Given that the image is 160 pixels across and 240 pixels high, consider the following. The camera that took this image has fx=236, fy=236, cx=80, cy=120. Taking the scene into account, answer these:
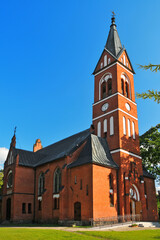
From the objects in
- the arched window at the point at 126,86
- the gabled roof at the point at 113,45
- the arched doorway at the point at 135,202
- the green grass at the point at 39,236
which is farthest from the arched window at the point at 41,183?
the gabled roof at the point at 113,45

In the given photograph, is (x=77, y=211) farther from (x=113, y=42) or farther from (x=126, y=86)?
(x=113, y=42)

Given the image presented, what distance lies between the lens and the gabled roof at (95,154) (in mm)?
27156

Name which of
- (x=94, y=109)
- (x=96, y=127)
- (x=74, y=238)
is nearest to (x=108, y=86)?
(x=94, y=109)

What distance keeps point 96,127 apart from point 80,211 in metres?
12.3

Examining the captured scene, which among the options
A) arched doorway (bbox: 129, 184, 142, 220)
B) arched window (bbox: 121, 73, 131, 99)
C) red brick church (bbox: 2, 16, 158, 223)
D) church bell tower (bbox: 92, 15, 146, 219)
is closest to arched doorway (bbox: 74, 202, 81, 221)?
red brick church (bbox: 2, 16, 158, 223)

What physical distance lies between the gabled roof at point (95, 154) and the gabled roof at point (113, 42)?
14435mm

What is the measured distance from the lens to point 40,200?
33156 millimetres

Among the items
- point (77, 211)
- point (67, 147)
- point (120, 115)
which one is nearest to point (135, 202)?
point (77, 211)

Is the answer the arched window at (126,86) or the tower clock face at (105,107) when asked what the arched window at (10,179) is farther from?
the arched window at (126,86)

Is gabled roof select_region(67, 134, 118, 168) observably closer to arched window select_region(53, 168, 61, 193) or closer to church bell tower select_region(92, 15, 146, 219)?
church bell tower select_region(92, 15, 146, 219)

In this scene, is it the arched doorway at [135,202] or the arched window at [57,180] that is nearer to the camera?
the arched doorway at [135,202]

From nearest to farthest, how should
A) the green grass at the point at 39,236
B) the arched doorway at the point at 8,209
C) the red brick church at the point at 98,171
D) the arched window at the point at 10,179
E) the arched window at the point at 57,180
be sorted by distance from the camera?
the green grass at the point at 39,236 → the red brick church at the point at 98,171 → the arched window at the point at 57,180 → the arched doorway at the point at 8,209 → the arched window at the point at 10,179

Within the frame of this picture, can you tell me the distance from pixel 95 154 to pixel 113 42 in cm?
2010

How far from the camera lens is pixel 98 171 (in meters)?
26.6
